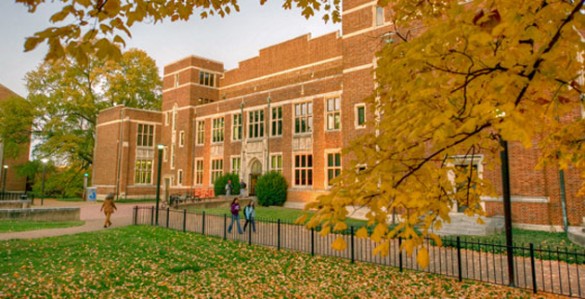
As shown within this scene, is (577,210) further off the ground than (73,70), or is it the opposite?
(73,70)

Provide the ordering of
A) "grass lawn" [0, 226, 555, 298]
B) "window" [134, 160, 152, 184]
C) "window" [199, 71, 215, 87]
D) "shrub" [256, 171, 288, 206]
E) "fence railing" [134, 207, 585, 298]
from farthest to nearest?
"window" [134, 160, 152, 184]
"window" [199, 71, 215, 87]
"shrub" [256, 171, 288, 206]
"fence railing" [134, 207, 585, 298]
"grass lawn" [0, 226, 555, 298]

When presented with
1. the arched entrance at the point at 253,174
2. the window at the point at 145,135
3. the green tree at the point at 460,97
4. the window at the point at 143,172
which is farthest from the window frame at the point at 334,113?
the window at the point at 143,172

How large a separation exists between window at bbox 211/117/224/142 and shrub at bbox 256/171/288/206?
28.6ft

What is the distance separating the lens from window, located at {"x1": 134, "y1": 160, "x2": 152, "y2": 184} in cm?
3831

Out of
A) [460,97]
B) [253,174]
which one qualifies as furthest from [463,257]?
[253,174]

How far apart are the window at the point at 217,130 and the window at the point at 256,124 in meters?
4.05

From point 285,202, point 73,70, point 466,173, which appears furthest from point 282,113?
point 73,70

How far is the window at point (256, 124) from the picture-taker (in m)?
29.4

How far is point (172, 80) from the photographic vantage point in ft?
125

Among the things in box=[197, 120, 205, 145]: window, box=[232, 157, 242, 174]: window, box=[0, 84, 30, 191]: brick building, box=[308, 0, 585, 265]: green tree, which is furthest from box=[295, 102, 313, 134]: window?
box=[0, 84, 30, 191]: brick building

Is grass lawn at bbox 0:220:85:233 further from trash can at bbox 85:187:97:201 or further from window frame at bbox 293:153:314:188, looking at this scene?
trash can at bbox 85:187:97:201

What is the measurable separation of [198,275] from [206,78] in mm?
32322

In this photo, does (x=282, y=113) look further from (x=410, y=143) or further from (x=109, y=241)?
(x=410, y=143)

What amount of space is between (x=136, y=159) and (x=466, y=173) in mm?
39820
